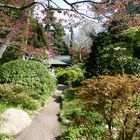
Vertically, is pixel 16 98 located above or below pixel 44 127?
above

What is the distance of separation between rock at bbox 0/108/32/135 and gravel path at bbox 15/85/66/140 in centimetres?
18

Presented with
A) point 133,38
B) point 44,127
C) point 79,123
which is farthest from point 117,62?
point 79,123

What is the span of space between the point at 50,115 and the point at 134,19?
23.0ft

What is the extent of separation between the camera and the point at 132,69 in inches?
884

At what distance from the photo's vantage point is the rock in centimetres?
1222

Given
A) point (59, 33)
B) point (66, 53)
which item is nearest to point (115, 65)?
point (59, 33)

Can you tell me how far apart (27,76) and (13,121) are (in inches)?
252

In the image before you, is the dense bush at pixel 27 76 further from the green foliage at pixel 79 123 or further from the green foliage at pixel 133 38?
the green foliage at pixel 133 38

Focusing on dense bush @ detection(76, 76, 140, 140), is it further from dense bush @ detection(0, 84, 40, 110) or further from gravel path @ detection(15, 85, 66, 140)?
dense bush @ detection(0, 84, 40, 110)

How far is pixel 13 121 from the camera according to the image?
12.9 metres

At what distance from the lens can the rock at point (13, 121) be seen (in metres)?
12.2

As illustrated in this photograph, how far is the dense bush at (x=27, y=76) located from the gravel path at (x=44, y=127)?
1.93m

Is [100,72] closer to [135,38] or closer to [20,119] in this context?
[135,38]

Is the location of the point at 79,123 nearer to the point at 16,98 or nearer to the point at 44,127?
the point at 44,127
